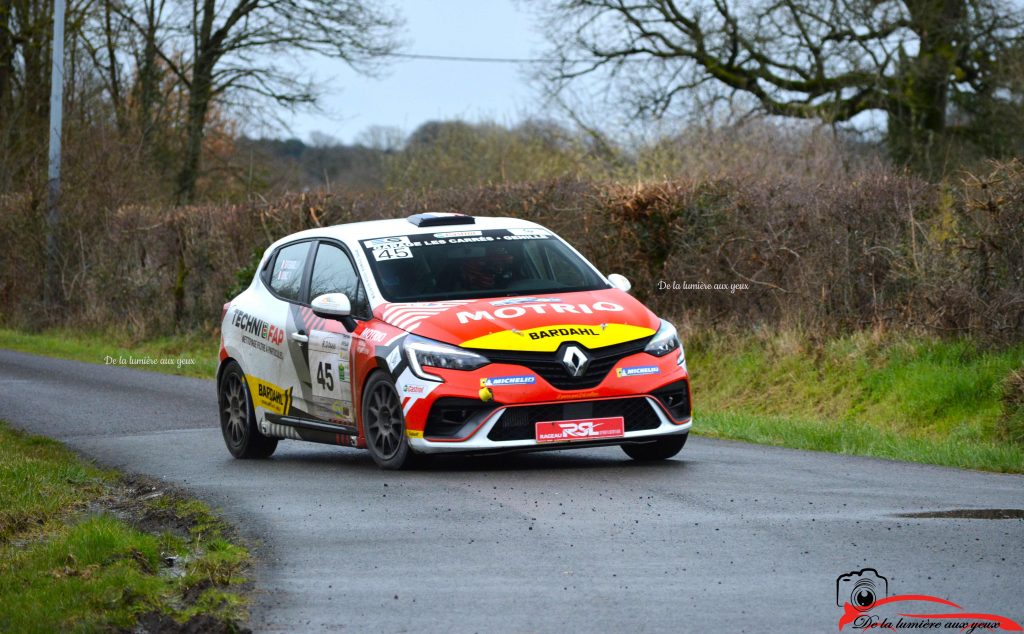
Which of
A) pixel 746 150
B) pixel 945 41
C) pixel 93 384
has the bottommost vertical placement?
pixel 93 384

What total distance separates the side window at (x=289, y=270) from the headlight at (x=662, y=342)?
9.51 feet

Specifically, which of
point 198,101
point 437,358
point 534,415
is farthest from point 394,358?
point 198,101

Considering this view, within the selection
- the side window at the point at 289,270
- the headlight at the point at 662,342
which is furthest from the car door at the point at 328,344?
the headlight at the point at 662,342

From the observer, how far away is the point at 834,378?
53.3 ft

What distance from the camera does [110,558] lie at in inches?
302

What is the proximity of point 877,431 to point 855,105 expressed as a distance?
826 inches

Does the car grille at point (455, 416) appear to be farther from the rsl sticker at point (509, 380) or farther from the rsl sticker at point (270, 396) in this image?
the rsl sticker at point (270, 396)

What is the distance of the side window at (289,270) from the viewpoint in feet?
39.4

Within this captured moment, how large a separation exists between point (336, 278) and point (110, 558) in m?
4.10

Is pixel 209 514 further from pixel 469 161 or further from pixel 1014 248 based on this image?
pixel 469 161

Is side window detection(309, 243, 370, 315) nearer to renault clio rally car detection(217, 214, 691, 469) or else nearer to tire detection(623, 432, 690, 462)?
renault clio rally car detection(217, 214, 691, 469)

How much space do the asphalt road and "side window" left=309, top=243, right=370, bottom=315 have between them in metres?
1.20

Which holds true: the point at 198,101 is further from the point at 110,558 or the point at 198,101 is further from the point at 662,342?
the point at 110,558

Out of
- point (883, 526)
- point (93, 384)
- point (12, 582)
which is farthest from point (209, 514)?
point (93, 384)
